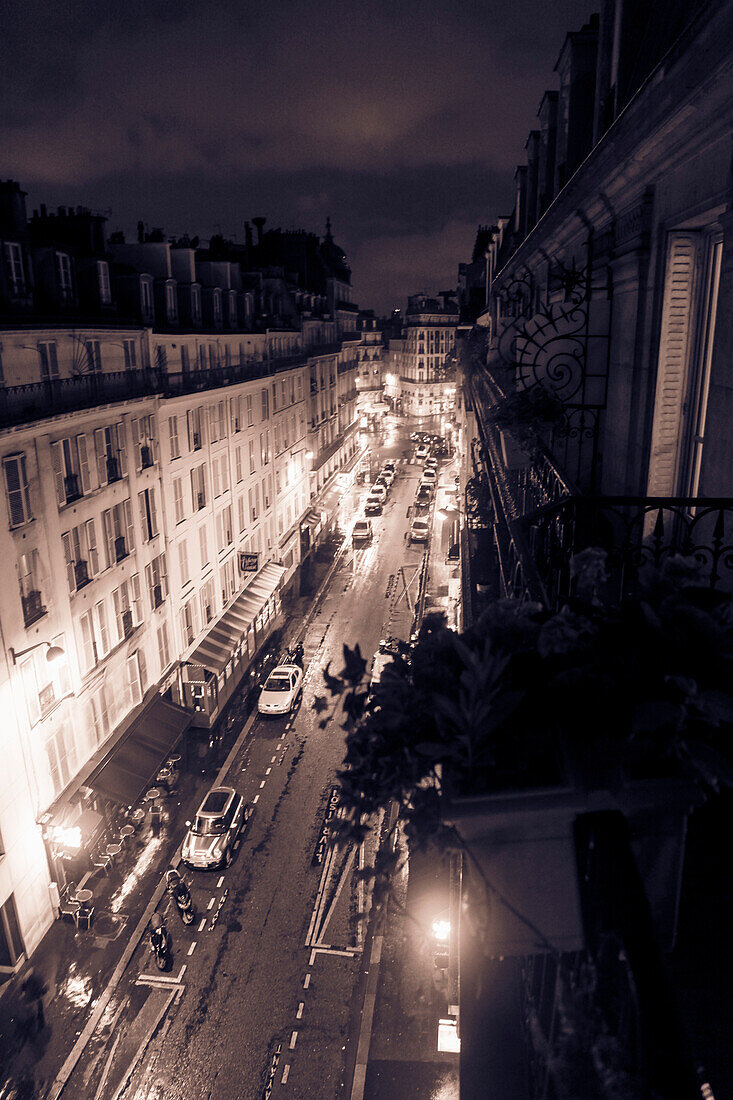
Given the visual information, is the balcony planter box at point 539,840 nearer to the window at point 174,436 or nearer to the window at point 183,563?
the window at point 174,436

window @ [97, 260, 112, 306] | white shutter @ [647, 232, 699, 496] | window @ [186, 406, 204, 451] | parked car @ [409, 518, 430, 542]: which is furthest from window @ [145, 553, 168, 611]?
parked car @ [409, 518, 430, 542]

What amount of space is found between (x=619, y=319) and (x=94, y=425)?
14.4 metres

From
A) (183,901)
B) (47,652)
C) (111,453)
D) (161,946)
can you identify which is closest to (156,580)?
(111,453)

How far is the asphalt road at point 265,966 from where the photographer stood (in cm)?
1355

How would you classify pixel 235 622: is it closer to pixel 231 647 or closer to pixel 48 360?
pixel 231 647

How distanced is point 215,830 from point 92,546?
27.7 ft

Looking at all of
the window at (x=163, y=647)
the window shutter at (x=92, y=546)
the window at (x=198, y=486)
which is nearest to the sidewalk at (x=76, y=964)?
the window at (x=163, y=647)

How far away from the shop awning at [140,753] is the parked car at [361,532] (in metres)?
25.5

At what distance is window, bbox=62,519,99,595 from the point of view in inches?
711

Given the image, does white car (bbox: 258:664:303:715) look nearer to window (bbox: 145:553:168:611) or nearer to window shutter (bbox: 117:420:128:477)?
window (bbox: 145:553:168:611)

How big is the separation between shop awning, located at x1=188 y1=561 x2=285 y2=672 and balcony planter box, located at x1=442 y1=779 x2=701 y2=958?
Answer: 943 inches

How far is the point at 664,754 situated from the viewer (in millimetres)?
3041

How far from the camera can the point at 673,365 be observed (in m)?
7.77

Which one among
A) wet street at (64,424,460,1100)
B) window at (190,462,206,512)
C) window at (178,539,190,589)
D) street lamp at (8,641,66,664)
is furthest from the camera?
window at (190,462,206,512)
